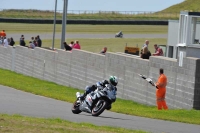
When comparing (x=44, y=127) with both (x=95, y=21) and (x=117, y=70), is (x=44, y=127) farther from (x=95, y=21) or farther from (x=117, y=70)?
(x=95, y=21)

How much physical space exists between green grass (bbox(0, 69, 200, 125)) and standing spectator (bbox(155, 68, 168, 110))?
1.99 feet

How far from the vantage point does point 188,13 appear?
26.4m

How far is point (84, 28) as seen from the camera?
86.0 metres

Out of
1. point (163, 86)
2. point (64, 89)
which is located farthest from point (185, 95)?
point (64, 89)

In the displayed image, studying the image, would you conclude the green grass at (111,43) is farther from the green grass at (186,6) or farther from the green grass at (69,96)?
the green grass at (186,6)

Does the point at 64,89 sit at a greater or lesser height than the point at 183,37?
lesser

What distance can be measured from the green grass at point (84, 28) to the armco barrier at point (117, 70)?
3709 cm

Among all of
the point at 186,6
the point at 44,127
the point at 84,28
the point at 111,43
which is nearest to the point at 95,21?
the point at 84,28

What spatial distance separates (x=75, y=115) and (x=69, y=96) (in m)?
8.69

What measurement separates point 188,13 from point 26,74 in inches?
634

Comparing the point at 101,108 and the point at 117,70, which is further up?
the point at 117,70

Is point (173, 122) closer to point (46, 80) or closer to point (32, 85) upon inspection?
point (32, 85)

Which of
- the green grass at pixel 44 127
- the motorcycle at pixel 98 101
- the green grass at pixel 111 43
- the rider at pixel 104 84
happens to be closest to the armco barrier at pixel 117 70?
the rider at pixel 104 84

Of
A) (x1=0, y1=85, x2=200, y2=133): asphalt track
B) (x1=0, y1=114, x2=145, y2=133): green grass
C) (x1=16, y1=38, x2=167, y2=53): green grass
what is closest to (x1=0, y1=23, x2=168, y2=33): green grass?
(x1=16, y1=38, x2=167, y2=53): green grass
